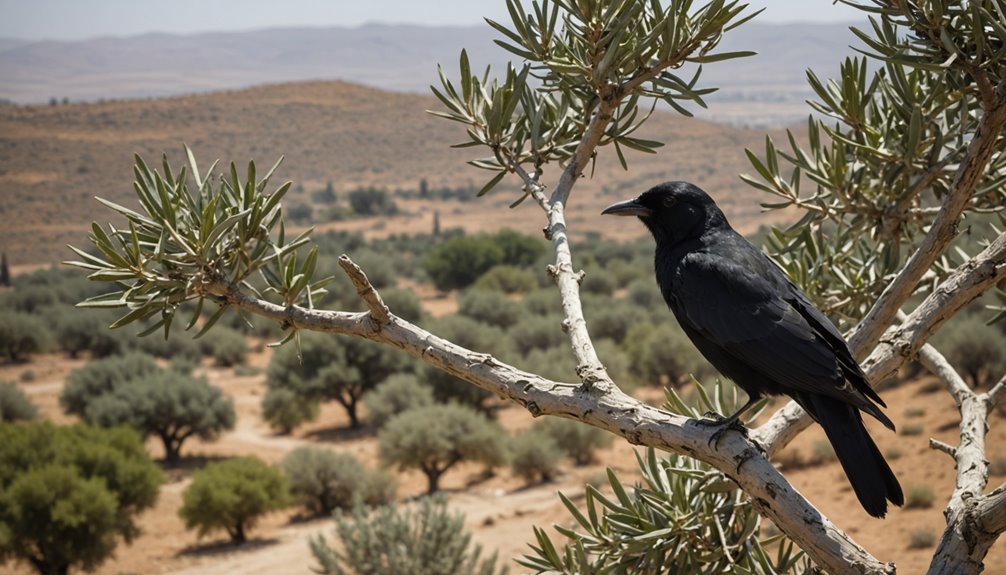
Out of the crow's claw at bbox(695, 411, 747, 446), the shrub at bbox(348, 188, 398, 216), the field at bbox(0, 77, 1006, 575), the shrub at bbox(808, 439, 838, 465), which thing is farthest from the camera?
the shrub at bbox(348, 188, 398, 216)

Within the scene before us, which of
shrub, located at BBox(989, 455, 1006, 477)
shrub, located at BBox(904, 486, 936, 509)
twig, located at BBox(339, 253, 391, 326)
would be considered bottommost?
shrub, located at BBox(904, 486, 936, 509)

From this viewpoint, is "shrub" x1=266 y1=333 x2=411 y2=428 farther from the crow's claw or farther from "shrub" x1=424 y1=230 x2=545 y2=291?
the crow's claw

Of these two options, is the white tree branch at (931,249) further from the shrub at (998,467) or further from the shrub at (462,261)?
the shrub at (462,261)

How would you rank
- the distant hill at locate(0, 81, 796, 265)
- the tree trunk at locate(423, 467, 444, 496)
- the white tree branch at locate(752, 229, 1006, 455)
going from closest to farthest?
the white tree branch at locate(752, 229, 1006, 455)
the tree trunk at locate(423, 467, 444, 496)
the distant hill at locate(0, 81, 796, 265)

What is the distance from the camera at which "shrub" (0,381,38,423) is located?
18141mm

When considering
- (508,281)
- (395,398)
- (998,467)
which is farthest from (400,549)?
(508,281)

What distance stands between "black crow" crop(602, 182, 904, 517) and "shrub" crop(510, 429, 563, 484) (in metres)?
11.6

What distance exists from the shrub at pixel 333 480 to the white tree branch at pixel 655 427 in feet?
39.4

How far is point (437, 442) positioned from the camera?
587 inches

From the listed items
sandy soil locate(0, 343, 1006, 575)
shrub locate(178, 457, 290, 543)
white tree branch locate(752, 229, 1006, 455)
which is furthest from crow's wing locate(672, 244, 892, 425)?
shrub locate(178, 457, 290, 543)

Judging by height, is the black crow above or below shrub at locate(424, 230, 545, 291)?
above

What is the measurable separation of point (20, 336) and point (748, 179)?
26336 millimetres

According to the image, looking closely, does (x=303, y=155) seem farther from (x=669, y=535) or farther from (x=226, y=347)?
(x=669, y=535)

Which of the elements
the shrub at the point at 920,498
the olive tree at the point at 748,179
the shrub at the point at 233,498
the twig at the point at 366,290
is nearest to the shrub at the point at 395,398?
the shrub at the point at 233,498
